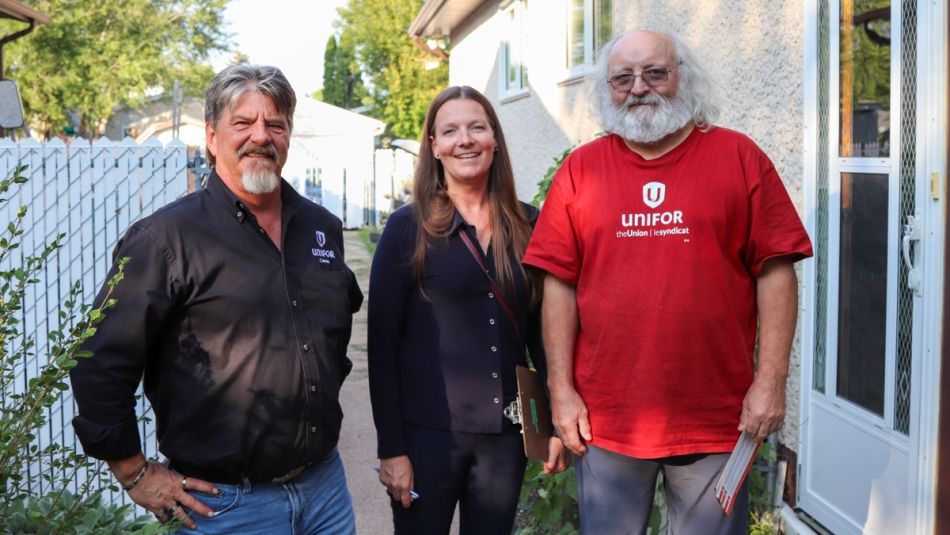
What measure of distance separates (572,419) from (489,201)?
0.77 meters

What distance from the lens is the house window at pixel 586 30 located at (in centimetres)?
891

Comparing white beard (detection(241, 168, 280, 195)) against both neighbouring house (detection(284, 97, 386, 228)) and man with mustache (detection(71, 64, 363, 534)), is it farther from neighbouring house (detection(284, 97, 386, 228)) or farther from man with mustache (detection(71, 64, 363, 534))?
neighbouring house (detection(284, 97, 386, 228))

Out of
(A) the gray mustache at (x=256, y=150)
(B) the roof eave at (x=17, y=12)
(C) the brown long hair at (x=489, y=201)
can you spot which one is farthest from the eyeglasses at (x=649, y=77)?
(B) the roof eave at (x=17, y=12)

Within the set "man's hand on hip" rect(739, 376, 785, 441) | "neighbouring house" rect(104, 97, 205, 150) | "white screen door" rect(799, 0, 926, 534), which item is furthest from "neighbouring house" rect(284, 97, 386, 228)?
"man's hand on hip" rect(739, 376, 785, 441)

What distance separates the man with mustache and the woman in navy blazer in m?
0.35

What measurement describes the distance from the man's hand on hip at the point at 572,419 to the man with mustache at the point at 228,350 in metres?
0.65

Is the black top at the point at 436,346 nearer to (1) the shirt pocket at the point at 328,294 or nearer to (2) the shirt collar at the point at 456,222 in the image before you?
(2) the shirt collar at the point at 456,222

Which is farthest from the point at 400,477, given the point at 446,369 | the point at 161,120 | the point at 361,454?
the point at 161,120

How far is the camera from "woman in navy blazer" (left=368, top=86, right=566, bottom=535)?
9.94ft

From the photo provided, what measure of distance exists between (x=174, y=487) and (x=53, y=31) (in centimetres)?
2820

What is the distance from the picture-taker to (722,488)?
2727mm

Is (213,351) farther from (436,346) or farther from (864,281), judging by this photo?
(864,281)

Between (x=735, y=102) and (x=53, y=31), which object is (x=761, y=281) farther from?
(x=53, y=31)

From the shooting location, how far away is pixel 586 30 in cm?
941
